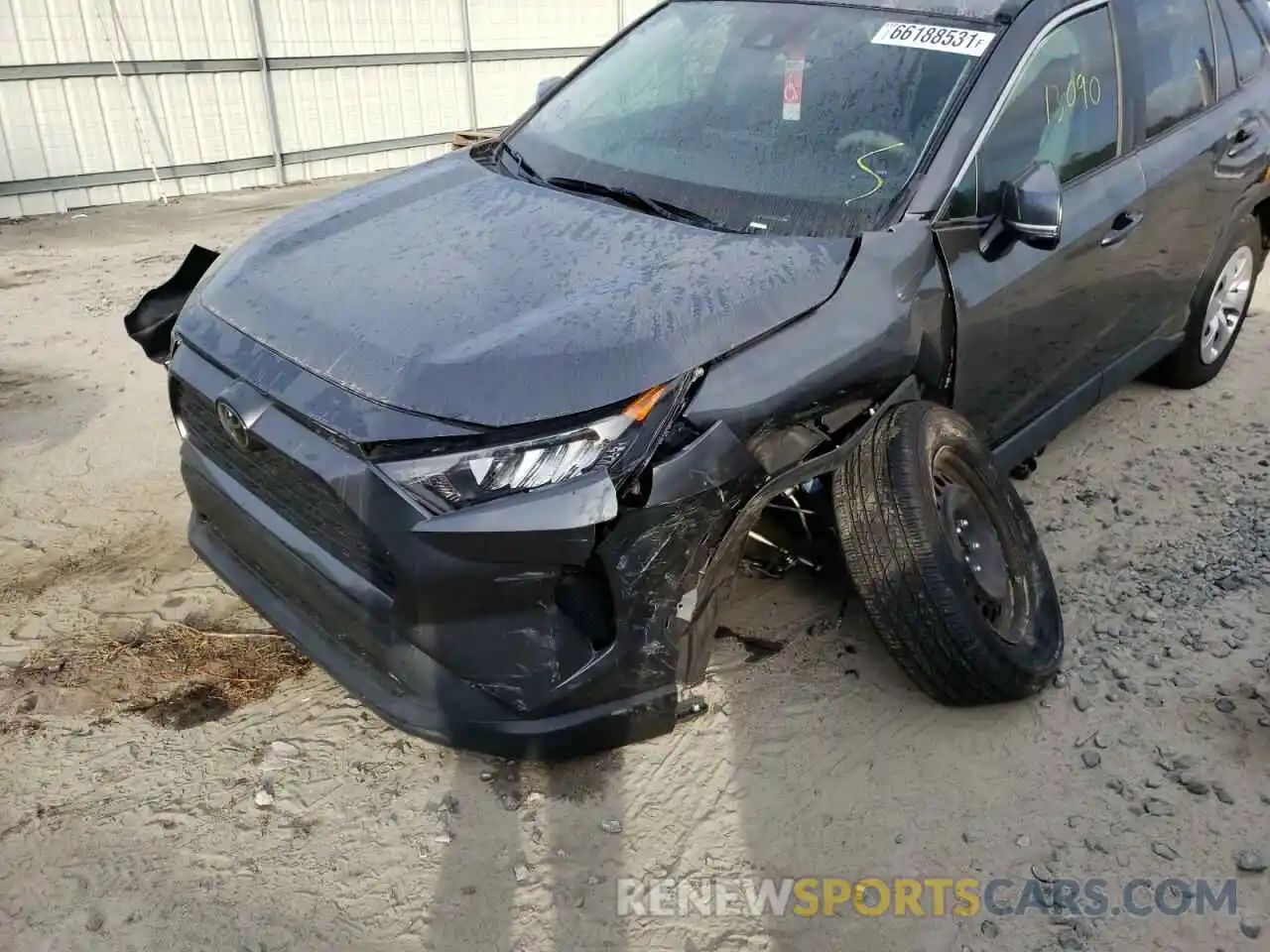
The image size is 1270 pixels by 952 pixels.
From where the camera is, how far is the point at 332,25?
11.0 meters

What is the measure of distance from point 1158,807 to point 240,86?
1056 centimetres

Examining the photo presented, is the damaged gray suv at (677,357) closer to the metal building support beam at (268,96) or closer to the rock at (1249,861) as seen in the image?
the rock at (1249,861)

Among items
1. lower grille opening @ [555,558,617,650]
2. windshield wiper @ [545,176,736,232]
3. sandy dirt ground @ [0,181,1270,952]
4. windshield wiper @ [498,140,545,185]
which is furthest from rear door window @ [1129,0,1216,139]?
lower grille opening @ [555,558,617,650]

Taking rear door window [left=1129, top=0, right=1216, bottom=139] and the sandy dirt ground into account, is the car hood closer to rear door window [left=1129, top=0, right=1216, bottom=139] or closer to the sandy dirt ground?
the sandy dirt ground

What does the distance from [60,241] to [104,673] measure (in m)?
6.63

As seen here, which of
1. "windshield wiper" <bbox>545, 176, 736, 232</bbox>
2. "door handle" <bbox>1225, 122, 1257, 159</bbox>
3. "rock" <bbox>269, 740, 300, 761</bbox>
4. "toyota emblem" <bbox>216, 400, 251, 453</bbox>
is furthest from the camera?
"door handle" <bbox>1225, 122, 1257, 159</bbox>

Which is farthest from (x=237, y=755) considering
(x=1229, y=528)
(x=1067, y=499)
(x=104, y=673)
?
(x=1229, y=528)

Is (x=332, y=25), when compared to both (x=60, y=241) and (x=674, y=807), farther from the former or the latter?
(x=674, y=807)

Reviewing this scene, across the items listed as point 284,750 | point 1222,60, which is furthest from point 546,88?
point 1222,60

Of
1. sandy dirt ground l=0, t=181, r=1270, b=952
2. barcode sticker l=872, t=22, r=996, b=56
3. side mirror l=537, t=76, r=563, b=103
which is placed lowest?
sandy dirt ground l=0, t=181, r=1270, b=952

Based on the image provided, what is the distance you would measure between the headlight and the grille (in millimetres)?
175

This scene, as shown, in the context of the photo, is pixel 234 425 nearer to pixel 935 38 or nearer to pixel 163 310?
pixel 163 310

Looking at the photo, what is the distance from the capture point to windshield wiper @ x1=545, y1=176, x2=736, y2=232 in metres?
2.81

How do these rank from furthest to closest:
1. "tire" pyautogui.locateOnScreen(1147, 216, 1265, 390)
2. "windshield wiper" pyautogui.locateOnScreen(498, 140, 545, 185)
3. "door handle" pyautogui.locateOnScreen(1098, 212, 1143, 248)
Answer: "tire" pyautogui.locateOnScreen(1147, 216, 1265, 390) < "door handle" pyautogui.locateOnScreen(1098, 212, 1143, 248) < "windshield wiper" pyautogui.locateOnScreen(498, 140, 545, 185)
